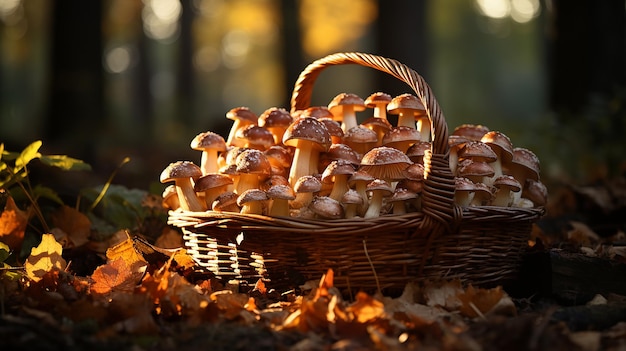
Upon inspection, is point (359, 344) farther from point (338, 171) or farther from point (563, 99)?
point (563, 99)

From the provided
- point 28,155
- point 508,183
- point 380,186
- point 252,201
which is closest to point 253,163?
point 252,201

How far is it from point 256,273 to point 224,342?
702 millimetres

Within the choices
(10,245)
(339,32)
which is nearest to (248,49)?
(339,32)

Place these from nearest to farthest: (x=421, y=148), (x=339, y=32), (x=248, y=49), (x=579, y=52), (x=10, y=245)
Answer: (x=421, y=148) → (x=10, y=245) → (x=579, y=52) → (x=339, y=32) → (x=248, y=49)

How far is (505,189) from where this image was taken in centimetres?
275

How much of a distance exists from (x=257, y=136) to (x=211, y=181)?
338 millimetres

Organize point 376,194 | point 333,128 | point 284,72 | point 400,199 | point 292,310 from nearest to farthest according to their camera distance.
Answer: point 292,310 → point 400,199 → point 376,194 → point 333,128 → point 284,72

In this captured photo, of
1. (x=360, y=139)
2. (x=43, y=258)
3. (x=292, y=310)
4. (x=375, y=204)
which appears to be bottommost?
(x=292, y=310)

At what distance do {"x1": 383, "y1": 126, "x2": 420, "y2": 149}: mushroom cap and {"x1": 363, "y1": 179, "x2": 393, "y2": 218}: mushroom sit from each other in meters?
0.29

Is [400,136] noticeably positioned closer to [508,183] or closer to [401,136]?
[401,136]

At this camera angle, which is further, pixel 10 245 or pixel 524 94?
pixel 524 94

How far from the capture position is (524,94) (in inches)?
1630

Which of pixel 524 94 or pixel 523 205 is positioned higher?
pixel 523 205

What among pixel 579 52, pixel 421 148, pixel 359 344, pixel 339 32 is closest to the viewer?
pixel 359 344
